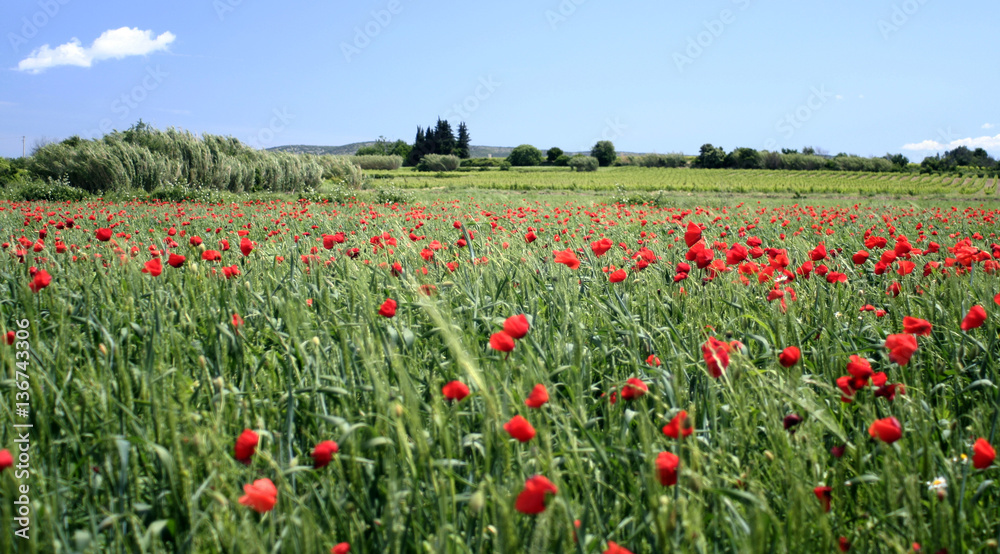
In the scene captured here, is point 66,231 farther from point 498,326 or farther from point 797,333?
point 797,333

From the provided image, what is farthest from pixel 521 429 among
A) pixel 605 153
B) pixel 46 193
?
pixel 605 153

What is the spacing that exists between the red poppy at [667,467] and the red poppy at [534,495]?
25 centimetres

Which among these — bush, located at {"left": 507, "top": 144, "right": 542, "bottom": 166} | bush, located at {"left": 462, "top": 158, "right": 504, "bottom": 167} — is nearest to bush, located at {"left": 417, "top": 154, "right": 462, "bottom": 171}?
bush, located at {"left": 462, "top": 158, "right": 504, "bottom": 167}

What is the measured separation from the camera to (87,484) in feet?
3.56

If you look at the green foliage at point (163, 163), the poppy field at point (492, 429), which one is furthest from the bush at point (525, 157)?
the poppy field at point (492, 429)

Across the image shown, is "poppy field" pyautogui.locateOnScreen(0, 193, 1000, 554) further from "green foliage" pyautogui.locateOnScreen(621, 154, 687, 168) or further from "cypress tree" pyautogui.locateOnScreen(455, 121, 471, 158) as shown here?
"cypress tree" pyautogui.locateOnScreen(455, 121, 471, 158)

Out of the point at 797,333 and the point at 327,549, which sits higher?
the point at 797,333

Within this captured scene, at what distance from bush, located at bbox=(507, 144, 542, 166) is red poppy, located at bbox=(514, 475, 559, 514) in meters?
88.8

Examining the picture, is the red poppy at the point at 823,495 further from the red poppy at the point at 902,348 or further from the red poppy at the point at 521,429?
the red poppy at the point at 521,429

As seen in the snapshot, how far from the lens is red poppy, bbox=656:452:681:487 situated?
2.90 feet

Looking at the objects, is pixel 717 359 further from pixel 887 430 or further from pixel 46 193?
pixel 46 193

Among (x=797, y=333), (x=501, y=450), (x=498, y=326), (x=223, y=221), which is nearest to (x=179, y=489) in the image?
(x=501, y=450)

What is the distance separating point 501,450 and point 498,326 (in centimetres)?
73

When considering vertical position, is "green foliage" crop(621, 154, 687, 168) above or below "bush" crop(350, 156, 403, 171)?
above
